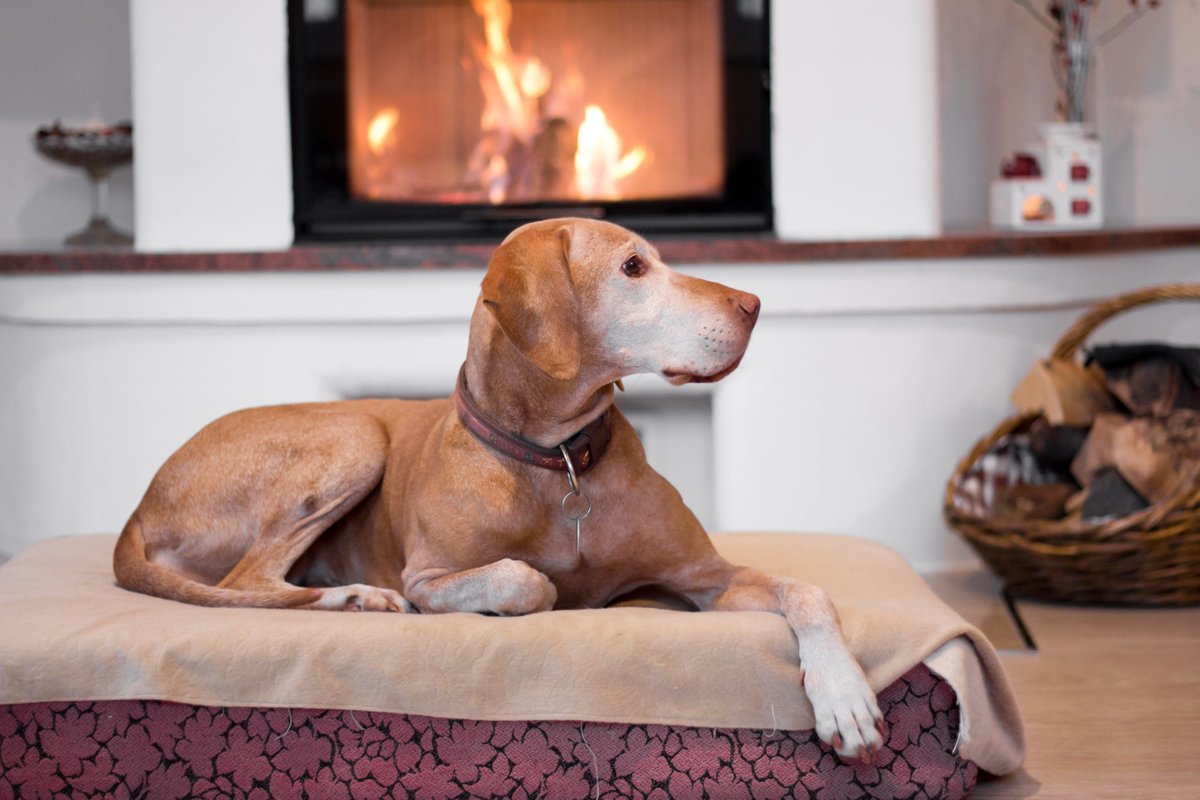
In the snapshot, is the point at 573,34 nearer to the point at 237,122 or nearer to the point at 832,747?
the point at 237,122

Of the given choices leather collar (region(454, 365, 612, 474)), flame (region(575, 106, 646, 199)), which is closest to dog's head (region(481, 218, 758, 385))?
leather collar (region(454, 365, 612, 474))

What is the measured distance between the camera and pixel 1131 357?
11.2 ft

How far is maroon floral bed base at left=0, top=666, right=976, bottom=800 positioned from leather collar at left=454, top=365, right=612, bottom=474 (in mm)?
379

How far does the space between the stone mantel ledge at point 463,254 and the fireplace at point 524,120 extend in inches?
6.5

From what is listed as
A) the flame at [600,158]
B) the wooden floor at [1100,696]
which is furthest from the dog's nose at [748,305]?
the flame at [600,158]

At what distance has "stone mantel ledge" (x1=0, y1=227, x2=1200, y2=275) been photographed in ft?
11.2

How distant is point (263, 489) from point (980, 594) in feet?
6.07

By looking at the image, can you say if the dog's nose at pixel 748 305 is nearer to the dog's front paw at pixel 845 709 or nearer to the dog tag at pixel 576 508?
the dog tag at pixel 576 508

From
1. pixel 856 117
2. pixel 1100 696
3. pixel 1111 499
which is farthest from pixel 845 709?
pixel 856 117

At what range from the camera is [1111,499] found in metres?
3.24

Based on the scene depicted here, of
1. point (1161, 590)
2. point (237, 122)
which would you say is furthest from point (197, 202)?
point (1161, 590)

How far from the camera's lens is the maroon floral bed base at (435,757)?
1983 millimetres

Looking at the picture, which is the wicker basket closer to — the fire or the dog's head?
the fire

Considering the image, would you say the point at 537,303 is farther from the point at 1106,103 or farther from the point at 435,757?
the point at 1106,103
